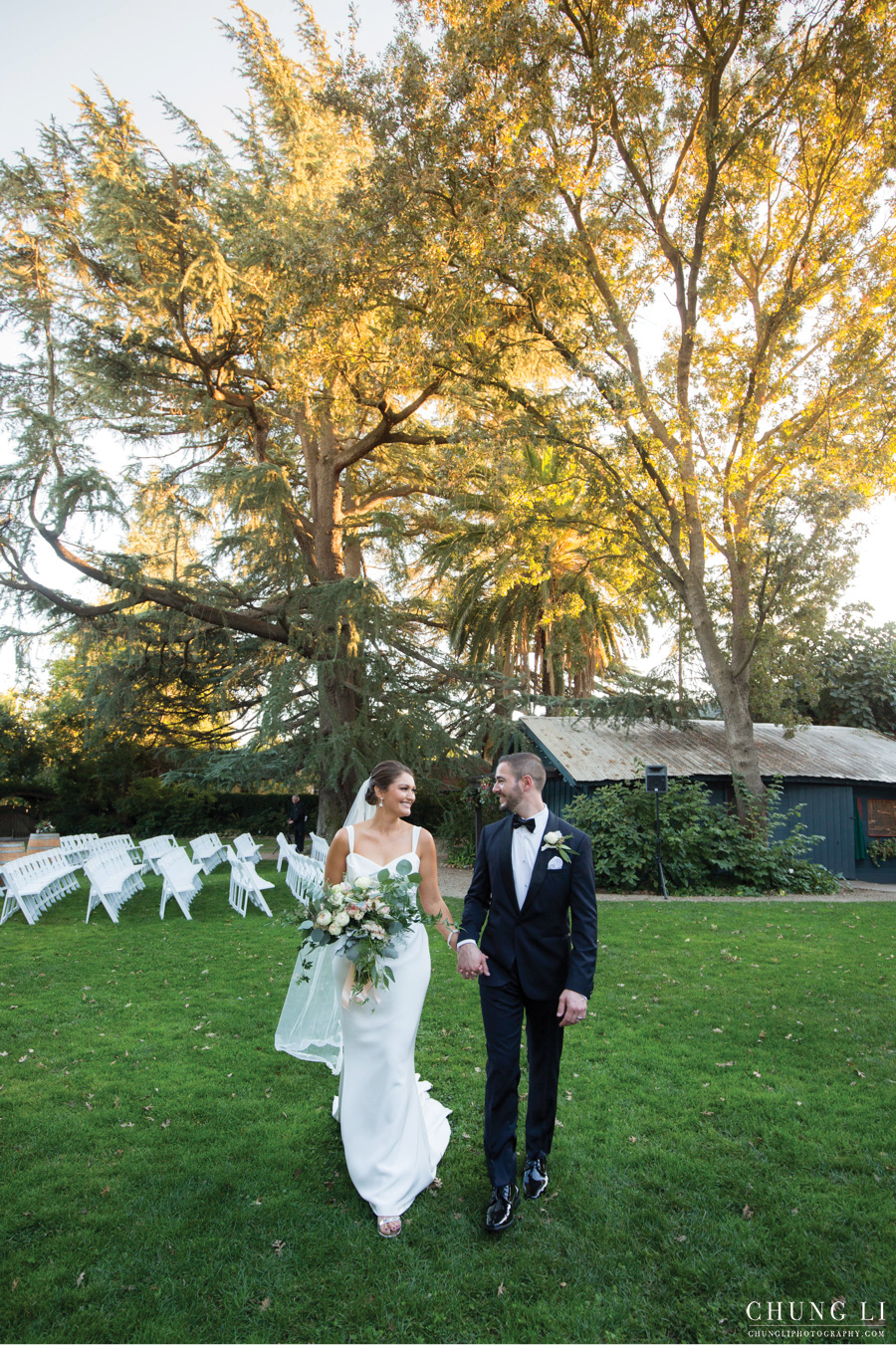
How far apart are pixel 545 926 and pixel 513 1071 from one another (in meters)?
0.67

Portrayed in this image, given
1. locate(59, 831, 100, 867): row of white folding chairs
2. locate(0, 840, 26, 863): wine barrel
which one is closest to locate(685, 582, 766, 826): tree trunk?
locate(59, 831, 100, 867): row of white folding chairs

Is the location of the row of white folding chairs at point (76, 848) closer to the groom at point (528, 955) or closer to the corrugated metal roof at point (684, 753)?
the corrugated metal roof at point (684, 753)

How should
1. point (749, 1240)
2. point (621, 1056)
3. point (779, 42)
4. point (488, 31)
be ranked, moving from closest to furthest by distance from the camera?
1. point (749, 1240)
2. point (621, 1056)
3. point (488, 31)
4. point (779, 42)

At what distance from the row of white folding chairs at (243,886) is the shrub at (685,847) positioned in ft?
21.4

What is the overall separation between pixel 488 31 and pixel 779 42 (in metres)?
5.28

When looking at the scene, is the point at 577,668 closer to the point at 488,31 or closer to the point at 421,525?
the point at 421,525

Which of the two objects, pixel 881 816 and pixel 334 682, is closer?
pixel 334 682

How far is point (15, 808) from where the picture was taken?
26.7 metres

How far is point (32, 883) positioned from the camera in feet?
37.0

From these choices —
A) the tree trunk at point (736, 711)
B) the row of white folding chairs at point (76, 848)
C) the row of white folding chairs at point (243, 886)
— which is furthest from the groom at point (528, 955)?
the tree trunk at point (736, 711)

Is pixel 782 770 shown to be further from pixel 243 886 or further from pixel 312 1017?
pixel 312 1017

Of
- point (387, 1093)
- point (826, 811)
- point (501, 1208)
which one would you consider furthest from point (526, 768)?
point (826, 811)

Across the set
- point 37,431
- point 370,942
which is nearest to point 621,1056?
point 370,942

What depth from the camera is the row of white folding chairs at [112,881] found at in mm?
11086
